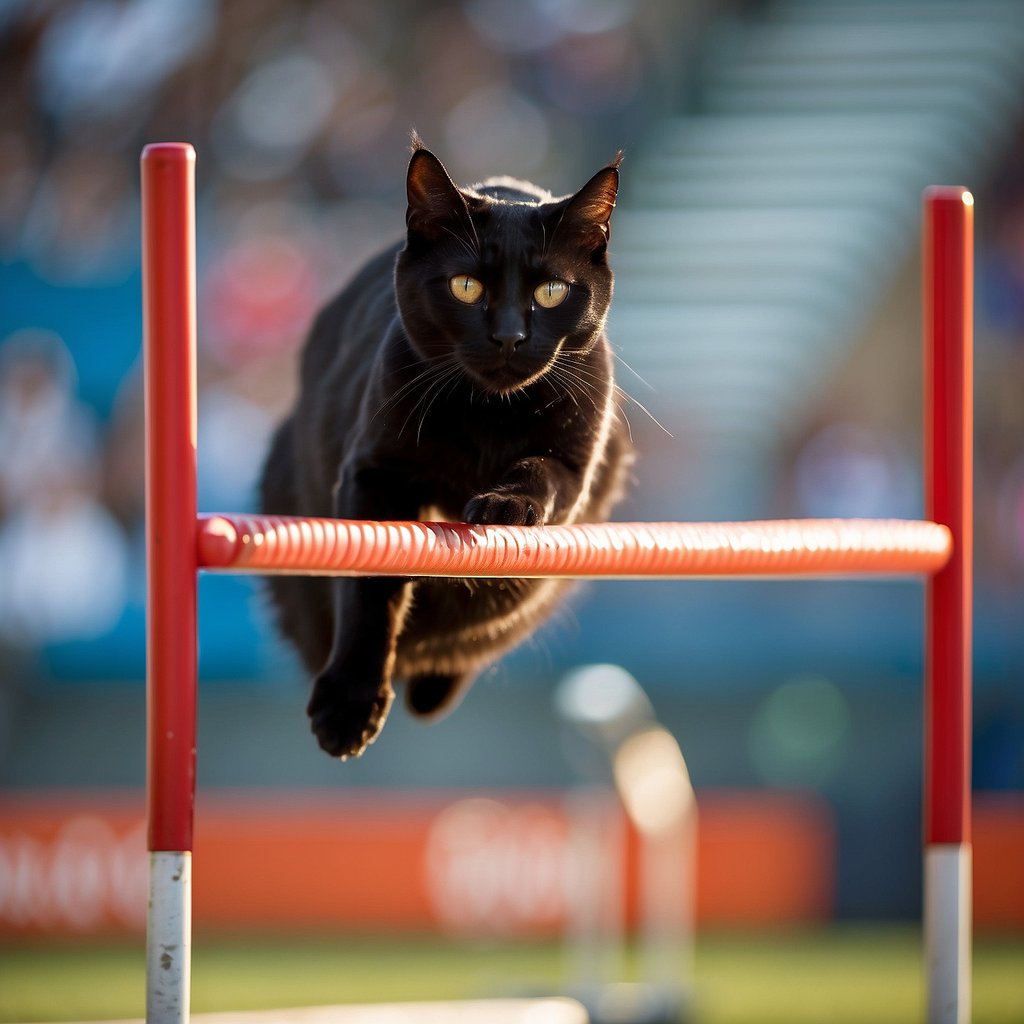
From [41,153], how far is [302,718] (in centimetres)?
233

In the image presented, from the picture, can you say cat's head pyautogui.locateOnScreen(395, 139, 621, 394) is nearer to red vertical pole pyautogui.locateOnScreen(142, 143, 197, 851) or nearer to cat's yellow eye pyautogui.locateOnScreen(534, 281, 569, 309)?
cat's yellow eye pyautogui.locateOnScreen(534, 281, 569, 309)

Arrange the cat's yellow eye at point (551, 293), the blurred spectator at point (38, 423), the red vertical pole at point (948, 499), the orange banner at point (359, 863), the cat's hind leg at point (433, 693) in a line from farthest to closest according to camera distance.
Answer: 1. the blurred spectator at point (38, 423)
2. the orange banner at point (359, 863)
3. the cat's hind leg at point (433, 693)
4. the red vertical pole at point (948, 499)
5. the cat's yellow eye at point (551, 293)

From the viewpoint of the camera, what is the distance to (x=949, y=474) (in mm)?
1685

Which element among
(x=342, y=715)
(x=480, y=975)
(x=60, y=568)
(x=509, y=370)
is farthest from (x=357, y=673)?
(x=60, y=568)

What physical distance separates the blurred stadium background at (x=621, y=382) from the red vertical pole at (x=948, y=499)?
10.6 ft

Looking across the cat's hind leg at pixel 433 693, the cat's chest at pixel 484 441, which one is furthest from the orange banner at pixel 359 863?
the cat's chest at pixel 484 441

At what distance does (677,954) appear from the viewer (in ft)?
13.8

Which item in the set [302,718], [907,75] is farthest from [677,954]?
[907,75]

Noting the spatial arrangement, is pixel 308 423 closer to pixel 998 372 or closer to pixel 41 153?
pixel 41 153

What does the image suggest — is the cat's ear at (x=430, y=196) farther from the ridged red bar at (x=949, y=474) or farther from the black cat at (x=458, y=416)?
the ridged red bar at (x=949, y=474)

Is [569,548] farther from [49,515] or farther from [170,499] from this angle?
[49,515]

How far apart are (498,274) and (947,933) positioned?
0.82 m

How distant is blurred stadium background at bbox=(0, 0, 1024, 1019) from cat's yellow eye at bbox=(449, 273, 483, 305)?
3.48 metres

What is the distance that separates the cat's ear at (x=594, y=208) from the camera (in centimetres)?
152
